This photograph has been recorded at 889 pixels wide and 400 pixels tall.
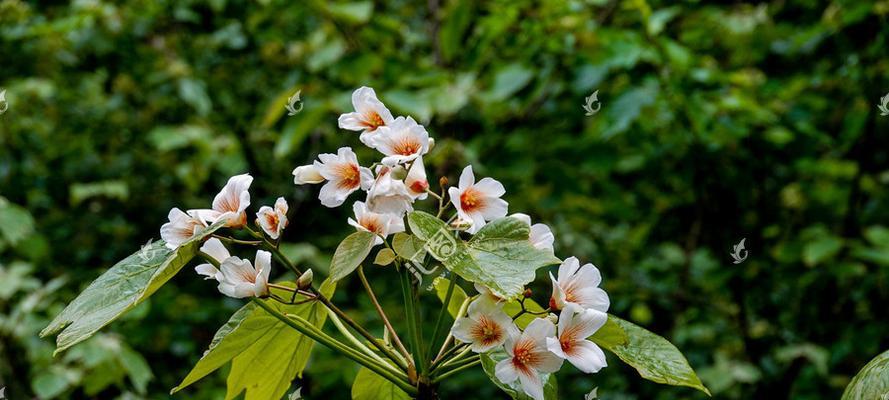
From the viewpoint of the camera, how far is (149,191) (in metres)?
2.23

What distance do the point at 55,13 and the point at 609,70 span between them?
1.65 meters

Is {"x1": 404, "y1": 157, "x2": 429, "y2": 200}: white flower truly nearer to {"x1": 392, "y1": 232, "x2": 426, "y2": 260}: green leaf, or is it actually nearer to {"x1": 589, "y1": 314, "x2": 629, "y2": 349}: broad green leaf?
{"x1": 392, "y1": 232, "x2": 426, "y2": 260}: green leaf

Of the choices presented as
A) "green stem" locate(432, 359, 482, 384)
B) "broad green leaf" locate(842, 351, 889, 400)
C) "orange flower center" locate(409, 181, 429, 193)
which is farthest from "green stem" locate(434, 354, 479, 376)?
"broad green leaf" locate(842, 351, 889, 400)

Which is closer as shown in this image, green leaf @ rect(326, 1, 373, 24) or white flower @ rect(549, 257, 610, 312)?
white flower @ rect(549, 257, 610, 312)

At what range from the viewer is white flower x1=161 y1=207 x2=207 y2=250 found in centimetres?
45

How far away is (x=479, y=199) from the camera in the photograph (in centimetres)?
48

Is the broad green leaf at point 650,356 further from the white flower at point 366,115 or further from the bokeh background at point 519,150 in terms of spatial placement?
the bokeh background at point 519,150

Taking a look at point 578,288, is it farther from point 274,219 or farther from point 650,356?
point 274,219

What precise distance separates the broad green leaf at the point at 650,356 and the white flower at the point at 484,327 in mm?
73

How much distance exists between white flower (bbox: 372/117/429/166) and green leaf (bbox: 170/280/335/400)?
0.10m

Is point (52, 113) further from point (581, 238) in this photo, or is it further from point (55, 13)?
point (581, 238)

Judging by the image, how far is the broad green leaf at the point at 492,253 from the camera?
1.30 feet

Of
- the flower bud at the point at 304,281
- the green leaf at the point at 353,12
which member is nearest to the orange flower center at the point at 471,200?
the flower bud at the point at 304,281

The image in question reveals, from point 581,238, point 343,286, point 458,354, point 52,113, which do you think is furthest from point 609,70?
point 52,113
